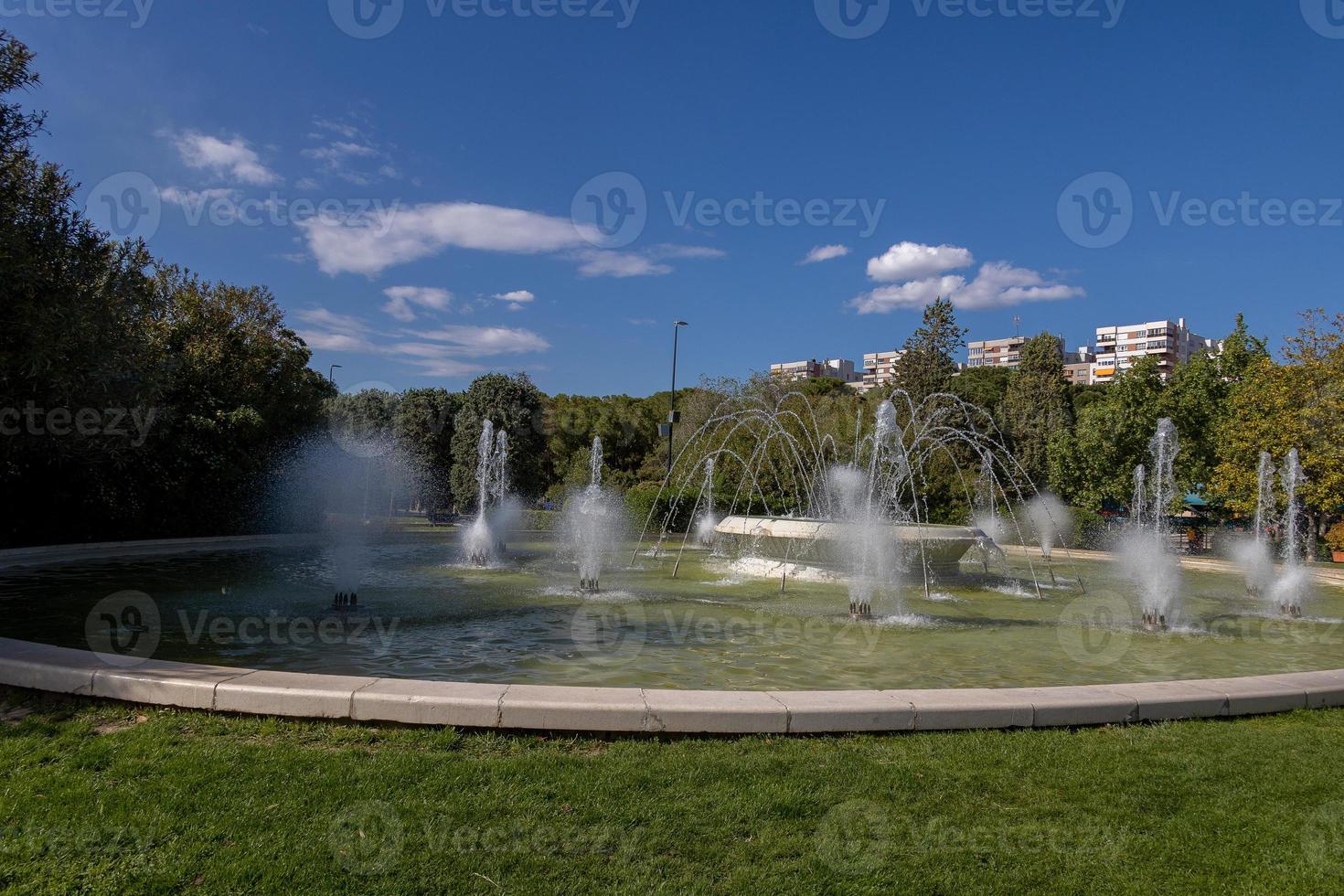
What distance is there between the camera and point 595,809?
398cm

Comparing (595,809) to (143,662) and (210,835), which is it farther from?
(143,662)

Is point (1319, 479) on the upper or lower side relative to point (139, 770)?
upper

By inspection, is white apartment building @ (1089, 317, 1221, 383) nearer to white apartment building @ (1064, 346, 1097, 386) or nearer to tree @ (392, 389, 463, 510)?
white apartment building @ (1064, 346, 1097, 386)

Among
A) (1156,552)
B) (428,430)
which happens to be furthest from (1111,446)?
(428,430)

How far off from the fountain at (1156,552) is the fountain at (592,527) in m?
8.28

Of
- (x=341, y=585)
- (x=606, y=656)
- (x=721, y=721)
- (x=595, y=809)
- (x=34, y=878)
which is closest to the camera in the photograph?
(x=34, y=878)

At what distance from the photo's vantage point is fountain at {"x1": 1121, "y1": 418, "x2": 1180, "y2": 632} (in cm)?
1150

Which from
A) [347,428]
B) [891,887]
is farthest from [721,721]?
[347,428]

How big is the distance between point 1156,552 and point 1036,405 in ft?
120

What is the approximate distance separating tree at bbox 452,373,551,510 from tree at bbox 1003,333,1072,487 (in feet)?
83.2

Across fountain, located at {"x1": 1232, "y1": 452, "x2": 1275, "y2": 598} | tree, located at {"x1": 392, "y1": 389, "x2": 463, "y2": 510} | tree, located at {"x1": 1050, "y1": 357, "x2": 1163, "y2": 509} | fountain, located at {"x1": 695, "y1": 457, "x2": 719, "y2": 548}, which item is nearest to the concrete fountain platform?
fountain, located at {"x1": 1232, "y1": 452, "x2": 1275, "y2": 598}

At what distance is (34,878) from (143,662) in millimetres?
2823

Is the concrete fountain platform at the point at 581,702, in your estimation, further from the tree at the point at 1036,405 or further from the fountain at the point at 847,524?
the tree at the point at 1036,405

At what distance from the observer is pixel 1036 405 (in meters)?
46.0
